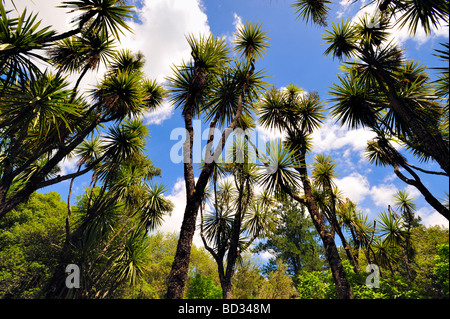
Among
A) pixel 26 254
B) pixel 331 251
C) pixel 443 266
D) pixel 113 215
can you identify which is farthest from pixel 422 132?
pixel 26 254

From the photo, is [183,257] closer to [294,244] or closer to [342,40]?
[342,40]

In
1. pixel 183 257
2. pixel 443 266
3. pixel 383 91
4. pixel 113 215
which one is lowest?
pixel 183 257

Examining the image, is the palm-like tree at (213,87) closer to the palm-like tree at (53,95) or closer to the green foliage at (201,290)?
the palm-like tree at (53,95)

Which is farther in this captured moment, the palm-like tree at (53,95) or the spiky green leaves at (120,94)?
the spiky green leaves at (120,94)

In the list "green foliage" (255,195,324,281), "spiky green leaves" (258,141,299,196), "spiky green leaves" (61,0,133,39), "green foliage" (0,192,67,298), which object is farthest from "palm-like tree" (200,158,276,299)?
"green foliage" (255,195,324,281)

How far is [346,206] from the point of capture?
980 centimetres

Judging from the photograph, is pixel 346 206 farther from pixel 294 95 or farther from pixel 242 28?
pixel 242 28

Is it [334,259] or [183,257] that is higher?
[334,259]

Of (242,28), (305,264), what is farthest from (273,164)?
(305,264)

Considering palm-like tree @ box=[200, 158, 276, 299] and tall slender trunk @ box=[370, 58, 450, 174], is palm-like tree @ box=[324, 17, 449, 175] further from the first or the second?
palm-like tree @ box=[200, 158, 276, 299]

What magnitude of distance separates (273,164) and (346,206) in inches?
195

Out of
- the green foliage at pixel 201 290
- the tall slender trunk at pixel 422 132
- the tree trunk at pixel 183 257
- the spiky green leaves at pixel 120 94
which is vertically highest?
the spiky green leaves at pixel 120 94

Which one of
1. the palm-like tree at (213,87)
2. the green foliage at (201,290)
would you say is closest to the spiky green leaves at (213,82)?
the palm-like tree at (213,87)

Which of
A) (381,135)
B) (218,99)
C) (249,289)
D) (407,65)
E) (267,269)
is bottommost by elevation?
(249,289)
